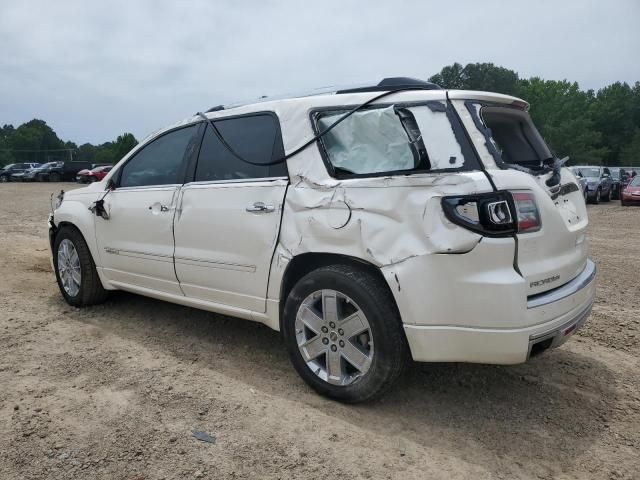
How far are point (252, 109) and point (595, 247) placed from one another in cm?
756

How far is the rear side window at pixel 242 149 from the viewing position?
3.38m

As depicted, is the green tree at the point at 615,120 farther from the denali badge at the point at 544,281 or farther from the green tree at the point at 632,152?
the denali badge at the point at 544,281

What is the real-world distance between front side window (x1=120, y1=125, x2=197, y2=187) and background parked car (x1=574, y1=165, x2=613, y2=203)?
68.7ft

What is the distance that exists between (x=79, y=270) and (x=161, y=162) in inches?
57.7

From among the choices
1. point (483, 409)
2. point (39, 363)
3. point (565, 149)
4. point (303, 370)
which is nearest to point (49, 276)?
point (39, 363)

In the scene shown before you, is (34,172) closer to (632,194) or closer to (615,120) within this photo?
(632,194)

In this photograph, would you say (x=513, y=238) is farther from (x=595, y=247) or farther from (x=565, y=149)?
(x=565, y=149)

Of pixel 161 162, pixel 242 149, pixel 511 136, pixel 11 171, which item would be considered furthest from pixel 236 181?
pixel 11 171

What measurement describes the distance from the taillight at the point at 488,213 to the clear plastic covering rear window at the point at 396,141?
0.19 meters

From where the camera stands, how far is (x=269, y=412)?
296 cm

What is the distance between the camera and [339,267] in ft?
9.69

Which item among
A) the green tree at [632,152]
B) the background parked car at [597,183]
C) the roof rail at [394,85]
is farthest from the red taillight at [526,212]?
the green tree at [632,152]

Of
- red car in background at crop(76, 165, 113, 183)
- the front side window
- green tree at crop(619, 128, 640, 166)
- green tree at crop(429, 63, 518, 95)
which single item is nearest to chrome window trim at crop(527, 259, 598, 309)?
the front side window

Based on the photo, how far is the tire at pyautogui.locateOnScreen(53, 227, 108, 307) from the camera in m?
4.75
